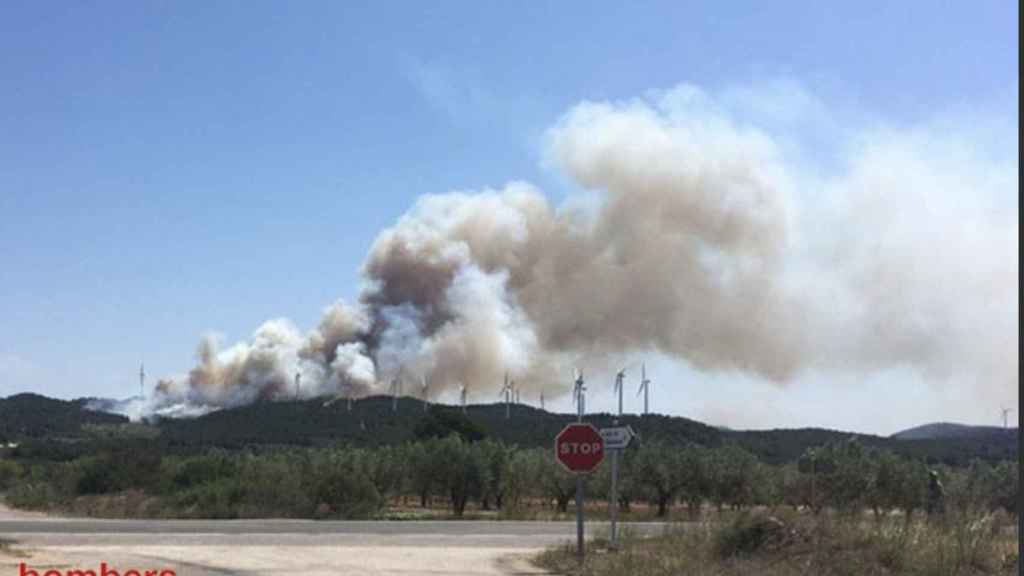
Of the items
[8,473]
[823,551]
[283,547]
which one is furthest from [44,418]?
[823,551]

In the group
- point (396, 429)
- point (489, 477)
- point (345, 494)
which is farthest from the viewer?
point (396, 429)

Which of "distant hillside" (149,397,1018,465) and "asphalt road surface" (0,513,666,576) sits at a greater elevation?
"distant hillside" (149,397,1018,465)

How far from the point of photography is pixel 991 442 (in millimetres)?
172750

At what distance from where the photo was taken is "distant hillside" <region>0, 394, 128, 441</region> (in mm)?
146000

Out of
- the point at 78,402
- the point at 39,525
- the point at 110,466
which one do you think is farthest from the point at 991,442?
the point at 39,525

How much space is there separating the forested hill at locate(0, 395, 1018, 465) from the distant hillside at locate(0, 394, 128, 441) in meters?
0.27

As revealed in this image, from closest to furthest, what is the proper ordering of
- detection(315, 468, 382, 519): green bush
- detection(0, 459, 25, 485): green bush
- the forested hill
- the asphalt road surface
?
1. the asphalt road surface
2. detection(315, 468, 382, 519): green bush
3. detection(0, 459, 25, 485): green bush
4. the forested hill

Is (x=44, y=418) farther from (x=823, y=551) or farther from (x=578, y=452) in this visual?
(x=823, y=551)

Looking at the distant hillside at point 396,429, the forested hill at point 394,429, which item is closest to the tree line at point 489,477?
the forested hill at point 394,429

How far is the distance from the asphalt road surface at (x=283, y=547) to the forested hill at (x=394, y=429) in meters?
62.9

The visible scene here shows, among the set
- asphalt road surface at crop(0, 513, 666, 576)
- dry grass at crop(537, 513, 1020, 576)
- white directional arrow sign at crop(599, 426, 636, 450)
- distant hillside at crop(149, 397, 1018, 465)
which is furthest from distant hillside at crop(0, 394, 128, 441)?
dry grass at crop(537, 513, 1020, 576)

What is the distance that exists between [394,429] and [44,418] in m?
73.0

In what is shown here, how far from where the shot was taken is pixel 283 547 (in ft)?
84.7

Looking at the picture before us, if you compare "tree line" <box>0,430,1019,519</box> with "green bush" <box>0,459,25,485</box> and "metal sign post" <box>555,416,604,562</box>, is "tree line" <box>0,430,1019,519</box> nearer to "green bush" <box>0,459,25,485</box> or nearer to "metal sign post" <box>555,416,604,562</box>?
"green bush" <box>0,459,25,485</box>
